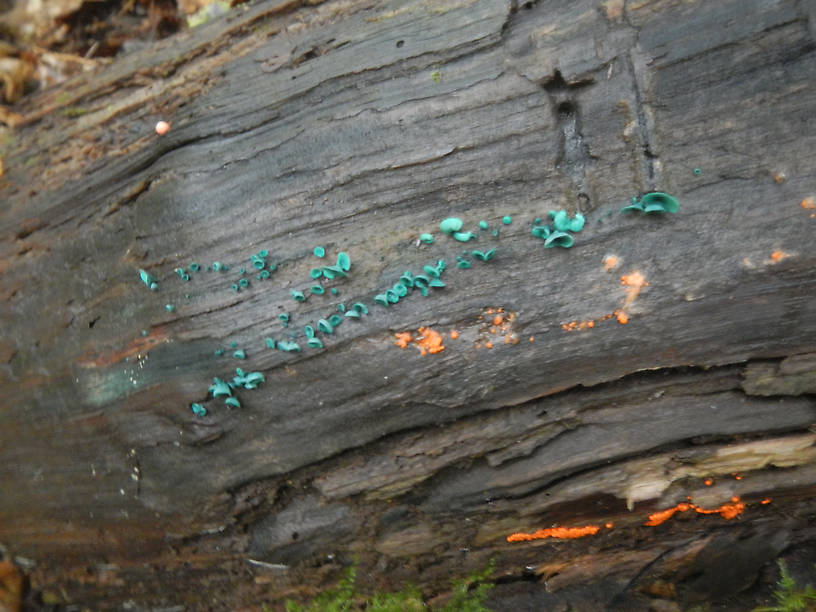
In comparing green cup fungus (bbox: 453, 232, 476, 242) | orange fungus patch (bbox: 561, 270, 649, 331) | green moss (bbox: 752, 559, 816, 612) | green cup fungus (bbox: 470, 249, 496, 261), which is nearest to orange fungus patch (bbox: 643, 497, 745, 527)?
green moss (bbox: 752, 559, 816, 612)

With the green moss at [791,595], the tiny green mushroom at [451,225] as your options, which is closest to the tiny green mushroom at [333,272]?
the tiny green mushroom at [451,225]

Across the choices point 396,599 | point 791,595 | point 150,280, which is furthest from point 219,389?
point 791,595

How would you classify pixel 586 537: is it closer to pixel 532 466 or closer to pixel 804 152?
pixel 532 466

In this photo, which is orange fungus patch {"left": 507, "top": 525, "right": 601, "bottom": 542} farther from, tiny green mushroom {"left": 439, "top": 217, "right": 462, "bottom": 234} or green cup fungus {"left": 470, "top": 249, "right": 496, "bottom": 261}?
tiny green mushroom {"left": 439, "top": 217, "right": 462, "bottom": 234}

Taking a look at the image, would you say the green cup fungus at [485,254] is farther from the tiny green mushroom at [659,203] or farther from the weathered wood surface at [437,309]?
the tiny green mushroom at [659,203]

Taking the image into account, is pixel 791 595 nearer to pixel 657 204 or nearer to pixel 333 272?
pixel 657 204

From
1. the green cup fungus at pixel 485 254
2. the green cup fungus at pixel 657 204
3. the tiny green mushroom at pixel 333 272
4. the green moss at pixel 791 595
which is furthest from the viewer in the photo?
the green moss at pixel 791 595
